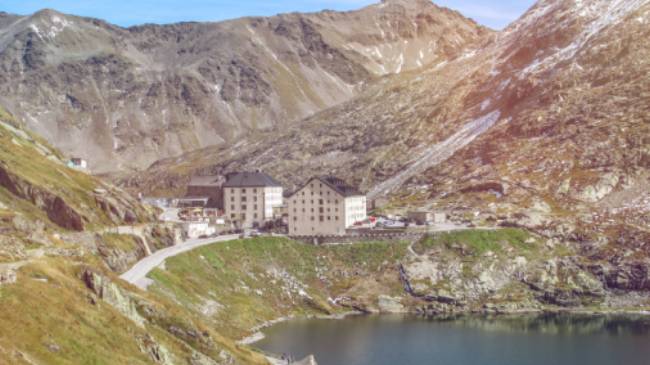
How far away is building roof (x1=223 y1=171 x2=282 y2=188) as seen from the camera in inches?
7259

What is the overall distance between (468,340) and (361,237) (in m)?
45.1

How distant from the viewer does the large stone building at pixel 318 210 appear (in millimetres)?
166750

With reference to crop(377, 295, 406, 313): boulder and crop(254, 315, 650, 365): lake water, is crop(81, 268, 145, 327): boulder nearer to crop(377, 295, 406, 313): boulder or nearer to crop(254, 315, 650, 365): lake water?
crop(254, 315, 650, 365): lake water

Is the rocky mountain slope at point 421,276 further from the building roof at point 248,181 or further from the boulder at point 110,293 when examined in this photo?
the boulder at point 110,293

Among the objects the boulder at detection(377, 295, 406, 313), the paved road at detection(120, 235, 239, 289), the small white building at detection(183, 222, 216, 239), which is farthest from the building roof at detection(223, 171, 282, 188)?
the boulder at detection(377, 295, 406, 313)

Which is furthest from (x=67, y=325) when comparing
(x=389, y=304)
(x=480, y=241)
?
(x=480, y=241)

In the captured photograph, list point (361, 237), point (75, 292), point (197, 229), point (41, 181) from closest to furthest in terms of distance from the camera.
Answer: point (75, 292), point (41, 181), point (361, 237), point (197, 229)

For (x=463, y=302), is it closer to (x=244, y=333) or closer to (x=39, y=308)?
(x=244, y=333)

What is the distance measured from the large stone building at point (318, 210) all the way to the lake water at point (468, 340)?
32.1 m

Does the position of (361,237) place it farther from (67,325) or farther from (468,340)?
(67,325)

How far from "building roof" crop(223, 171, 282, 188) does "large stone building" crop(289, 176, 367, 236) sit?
61.7ft

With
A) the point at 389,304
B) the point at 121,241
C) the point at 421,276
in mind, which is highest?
the point at 121,241

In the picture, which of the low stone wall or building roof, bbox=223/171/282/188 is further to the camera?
building roof, bbox=223/171/282/188

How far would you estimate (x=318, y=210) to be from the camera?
168 metres
